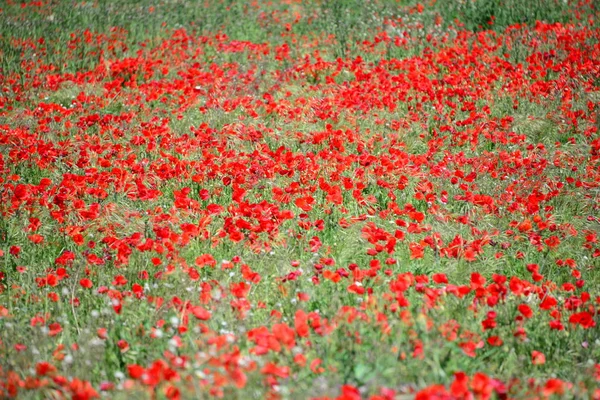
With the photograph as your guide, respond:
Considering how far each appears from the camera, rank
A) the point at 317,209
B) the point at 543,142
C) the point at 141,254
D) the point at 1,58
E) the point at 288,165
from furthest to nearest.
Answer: the point at 1,58 < the point at 543,142 < the point at 288,165 < the point at 317,209 < the point at 141,254

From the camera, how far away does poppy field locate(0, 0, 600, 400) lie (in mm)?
2502

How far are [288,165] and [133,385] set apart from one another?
272 centimetres

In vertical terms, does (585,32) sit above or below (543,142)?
above

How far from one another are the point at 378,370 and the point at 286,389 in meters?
0.40

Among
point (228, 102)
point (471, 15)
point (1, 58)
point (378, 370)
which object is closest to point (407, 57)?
point (471, 15)

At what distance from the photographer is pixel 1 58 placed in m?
8.22

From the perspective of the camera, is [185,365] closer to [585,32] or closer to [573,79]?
[573,79]

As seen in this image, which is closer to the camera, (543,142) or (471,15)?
(543,142)

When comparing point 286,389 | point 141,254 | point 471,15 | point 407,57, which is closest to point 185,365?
point 286,389

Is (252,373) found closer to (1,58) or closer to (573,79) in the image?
(573,79)

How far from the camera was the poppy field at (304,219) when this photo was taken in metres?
2.50

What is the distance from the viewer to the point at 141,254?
347cm

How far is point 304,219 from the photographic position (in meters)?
4.00

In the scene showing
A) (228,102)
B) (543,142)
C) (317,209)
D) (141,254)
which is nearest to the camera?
(141,254)
